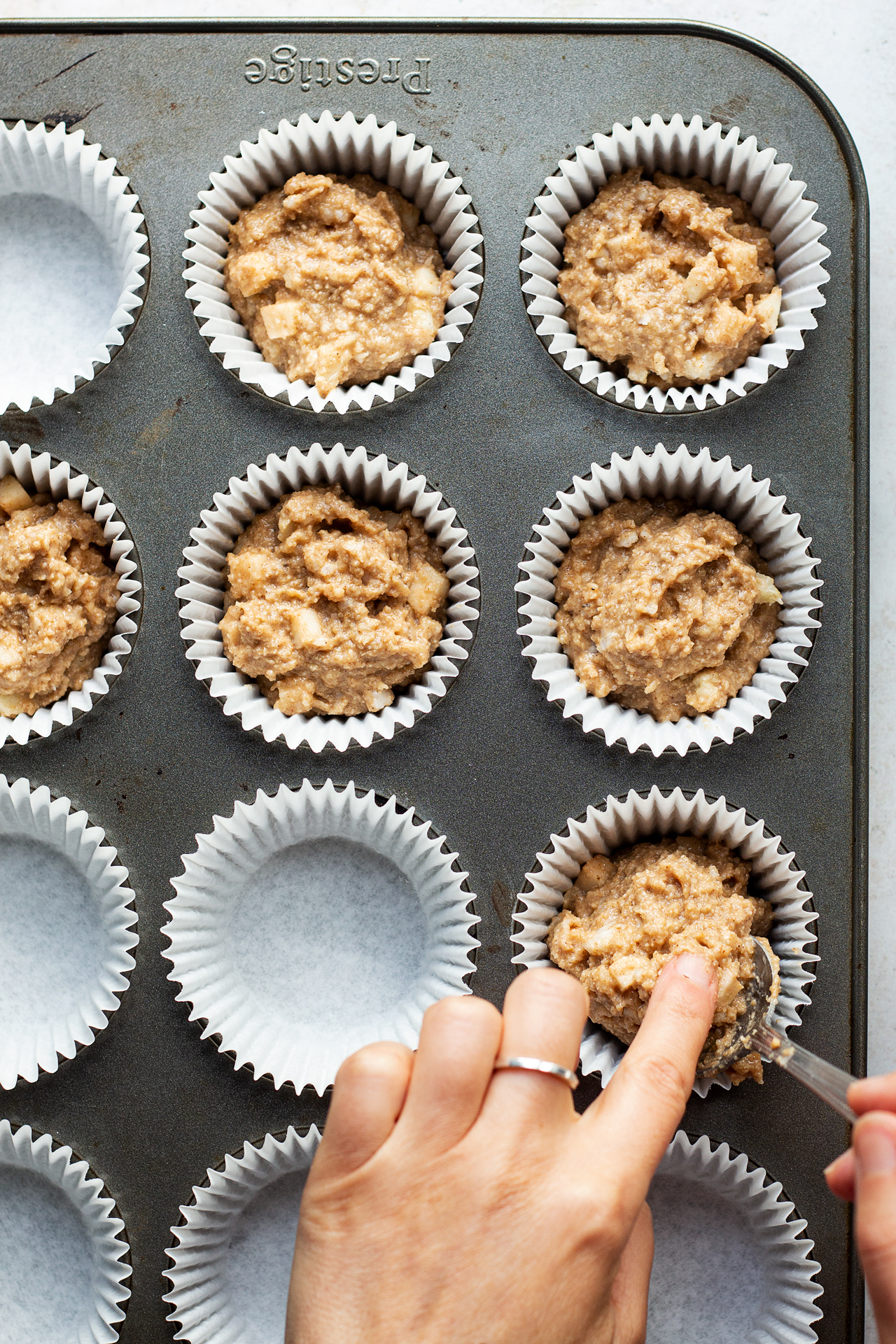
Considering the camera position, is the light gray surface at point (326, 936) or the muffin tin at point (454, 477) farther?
the light gray surface at point (326, 936)

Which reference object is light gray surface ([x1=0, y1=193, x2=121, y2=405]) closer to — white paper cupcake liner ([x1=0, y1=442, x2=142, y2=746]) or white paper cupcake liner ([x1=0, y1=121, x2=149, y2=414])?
white paper cupcake liner ([x1=0, y1=121, x2=149, y2=414])

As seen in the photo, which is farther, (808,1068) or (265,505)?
(265,505)

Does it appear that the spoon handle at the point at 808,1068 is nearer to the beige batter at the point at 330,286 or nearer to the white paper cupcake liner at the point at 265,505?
the white paper cupcake liner at the point at 265,505

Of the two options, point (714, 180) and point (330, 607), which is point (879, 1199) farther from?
point (714, 180)

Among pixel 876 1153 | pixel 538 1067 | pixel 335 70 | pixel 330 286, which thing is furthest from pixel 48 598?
pixel 876 1153

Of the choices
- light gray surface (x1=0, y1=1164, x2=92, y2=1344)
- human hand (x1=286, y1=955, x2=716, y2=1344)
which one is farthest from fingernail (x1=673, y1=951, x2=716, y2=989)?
light gray surface (x1=0, y1=1164, x2=92, y2=1344)

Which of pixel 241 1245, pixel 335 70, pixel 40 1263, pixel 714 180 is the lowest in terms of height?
pixel 40 1263

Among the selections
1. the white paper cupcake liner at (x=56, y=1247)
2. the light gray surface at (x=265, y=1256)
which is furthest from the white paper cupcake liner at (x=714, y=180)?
the white paper cupcake liner at (x=56, y=1247)
